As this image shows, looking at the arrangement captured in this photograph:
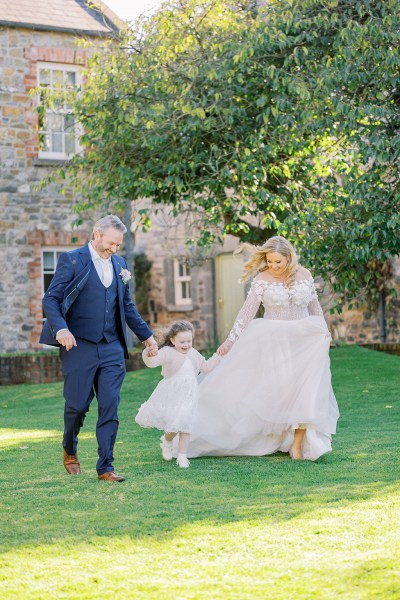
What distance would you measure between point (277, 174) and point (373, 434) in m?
6.72

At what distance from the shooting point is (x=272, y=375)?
347 inches

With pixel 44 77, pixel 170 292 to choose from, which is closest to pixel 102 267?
pixel 44 77

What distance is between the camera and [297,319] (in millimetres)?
9016

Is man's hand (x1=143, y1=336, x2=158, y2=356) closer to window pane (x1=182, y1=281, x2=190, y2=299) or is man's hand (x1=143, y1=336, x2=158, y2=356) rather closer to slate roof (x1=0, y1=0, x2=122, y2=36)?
slate roof (x1=0, y1=0, x2=122, y2=36)

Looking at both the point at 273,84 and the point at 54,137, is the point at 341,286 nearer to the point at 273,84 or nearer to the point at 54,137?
the point at 273,84

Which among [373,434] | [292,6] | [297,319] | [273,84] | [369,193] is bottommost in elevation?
[373,434]

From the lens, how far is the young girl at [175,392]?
8453 millimetres

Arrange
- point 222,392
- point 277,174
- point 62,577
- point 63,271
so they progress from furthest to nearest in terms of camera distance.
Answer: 1. point 277,174
2. point 222,392
3. point 63,271
4. point 62,577

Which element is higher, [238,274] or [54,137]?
[54,137]

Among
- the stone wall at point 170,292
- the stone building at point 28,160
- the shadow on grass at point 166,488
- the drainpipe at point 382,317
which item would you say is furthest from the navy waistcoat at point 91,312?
the stone wall at point 170,292

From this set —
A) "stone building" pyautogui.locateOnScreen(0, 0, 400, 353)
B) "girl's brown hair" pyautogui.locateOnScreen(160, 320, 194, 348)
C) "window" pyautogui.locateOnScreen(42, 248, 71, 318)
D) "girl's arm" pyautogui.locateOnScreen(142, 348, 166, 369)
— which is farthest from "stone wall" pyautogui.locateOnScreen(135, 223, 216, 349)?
"girl's arm" pyautogui.locateOnScreen(142, 348, 166, 369)

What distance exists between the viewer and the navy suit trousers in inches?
301

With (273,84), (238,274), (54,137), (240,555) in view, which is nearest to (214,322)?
(238,274)

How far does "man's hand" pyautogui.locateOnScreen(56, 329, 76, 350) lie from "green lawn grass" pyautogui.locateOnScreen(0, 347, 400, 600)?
0.99m
